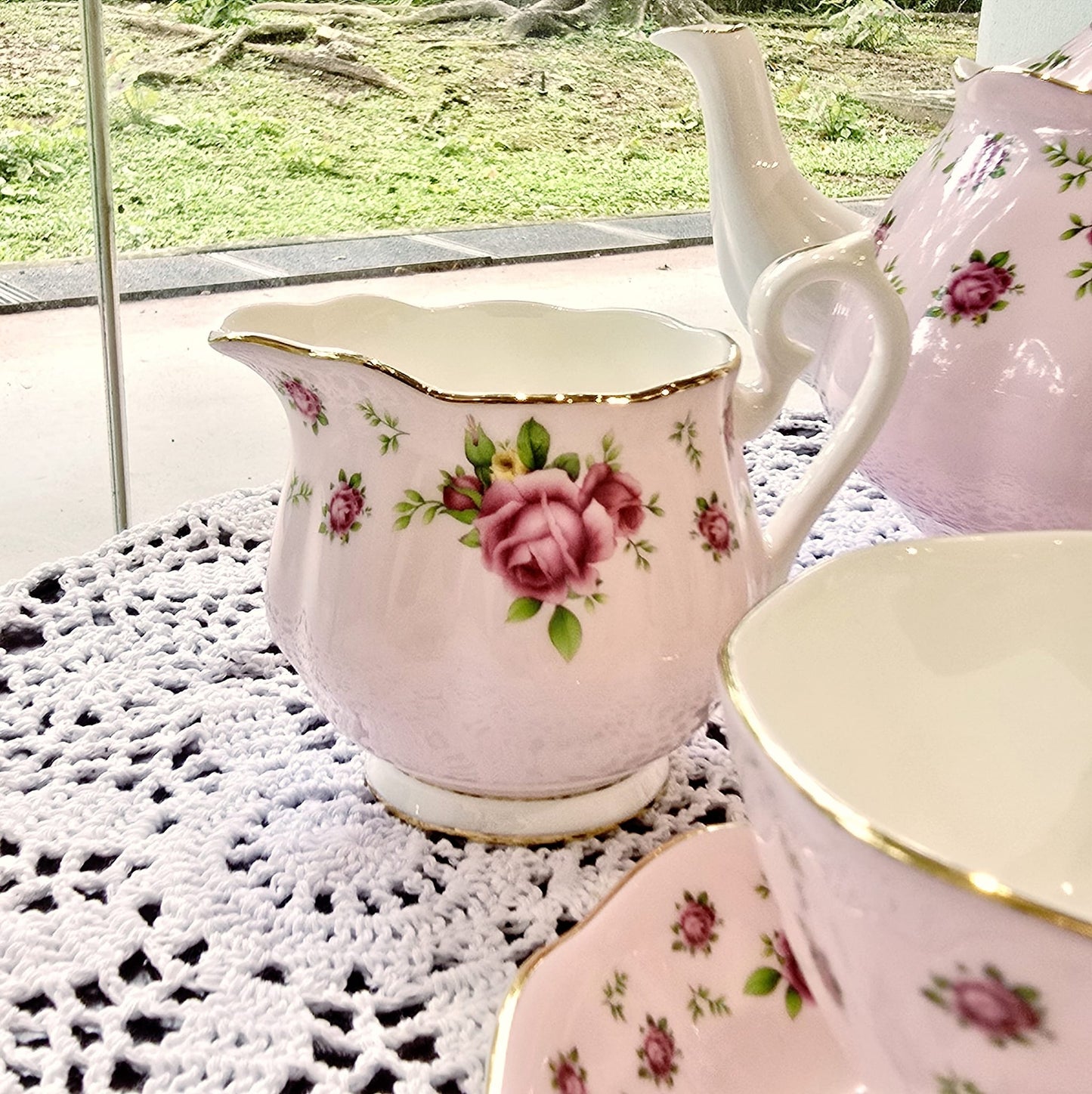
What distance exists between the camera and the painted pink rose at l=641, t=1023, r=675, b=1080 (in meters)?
0.23

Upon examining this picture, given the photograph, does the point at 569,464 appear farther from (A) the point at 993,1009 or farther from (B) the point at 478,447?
(A) the point at 993,1009

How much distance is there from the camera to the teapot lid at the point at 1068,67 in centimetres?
40

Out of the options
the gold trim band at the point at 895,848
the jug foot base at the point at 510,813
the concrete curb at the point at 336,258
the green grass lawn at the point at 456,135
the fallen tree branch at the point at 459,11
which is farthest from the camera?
the fallen tree branch at the point at 459,11

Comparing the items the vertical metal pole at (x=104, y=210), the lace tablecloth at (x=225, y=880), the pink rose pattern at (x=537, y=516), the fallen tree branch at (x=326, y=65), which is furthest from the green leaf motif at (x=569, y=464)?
the fallen tree branch at (x=326, y=65)

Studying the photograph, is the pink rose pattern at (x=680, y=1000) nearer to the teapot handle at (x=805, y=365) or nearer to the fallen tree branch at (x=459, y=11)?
the teapot handle at (x=805, y=365)

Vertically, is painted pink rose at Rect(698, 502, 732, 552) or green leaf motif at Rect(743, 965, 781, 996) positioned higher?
painted pink rose at Rect(698, 502, 732, 552)

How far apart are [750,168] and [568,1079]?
0.39 metres

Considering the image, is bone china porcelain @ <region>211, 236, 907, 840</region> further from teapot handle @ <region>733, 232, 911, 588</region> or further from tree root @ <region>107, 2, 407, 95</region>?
tree root @ <region>107, 2, 407, 95</region>

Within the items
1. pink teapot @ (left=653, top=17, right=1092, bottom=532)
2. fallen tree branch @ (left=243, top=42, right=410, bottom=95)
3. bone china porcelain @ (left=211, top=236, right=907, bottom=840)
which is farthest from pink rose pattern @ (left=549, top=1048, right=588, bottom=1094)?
fallen tree branch @ (left=243, top=42, right=410, bottom=95)

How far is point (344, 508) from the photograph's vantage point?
0.34m

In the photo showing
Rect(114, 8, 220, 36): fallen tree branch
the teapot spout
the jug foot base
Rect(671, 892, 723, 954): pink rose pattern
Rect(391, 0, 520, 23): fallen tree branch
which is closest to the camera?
Rect(671, 892, 723, 954): pink rose pattern

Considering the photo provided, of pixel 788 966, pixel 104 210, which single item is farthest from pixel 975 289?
pixel 104 210

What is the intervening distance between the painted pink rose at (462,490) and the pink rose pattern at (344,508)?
22 millimetres

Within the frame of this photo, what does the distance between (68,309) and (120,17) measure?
37 cm
